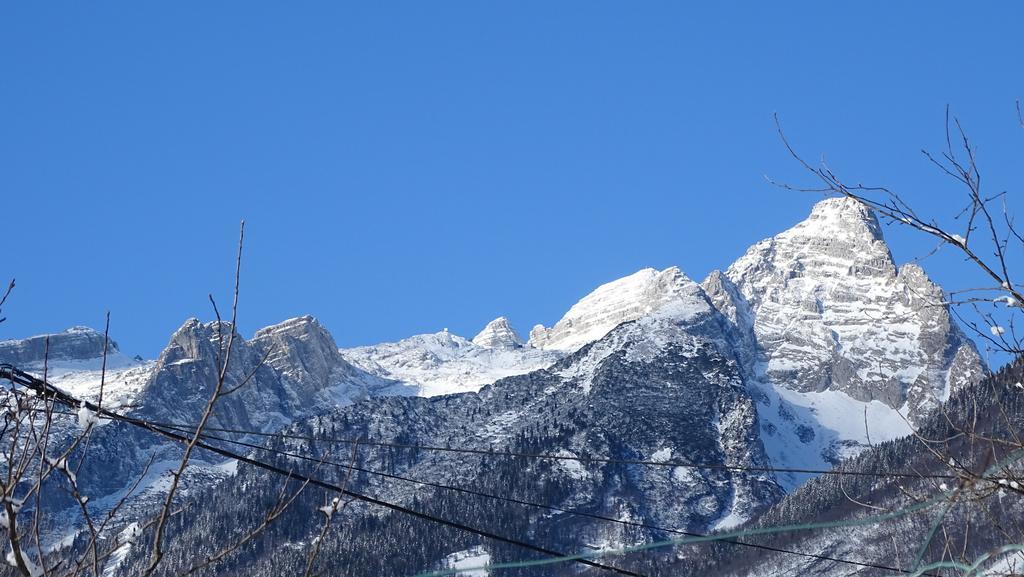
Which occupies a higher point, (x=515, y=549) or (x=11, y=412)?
(x=515, y=549)

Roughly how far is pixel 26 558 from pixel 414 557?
192987mm

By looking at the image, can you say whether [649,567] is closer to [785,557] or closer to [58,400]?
[785,557]

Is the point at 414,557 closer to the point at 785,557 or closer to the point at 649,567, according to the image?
the point at 649,567

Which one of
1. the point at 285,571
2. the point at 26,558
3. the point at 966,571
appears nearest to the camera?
the point at 26,558

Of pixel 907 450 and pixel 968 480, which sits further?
pixel 907 450

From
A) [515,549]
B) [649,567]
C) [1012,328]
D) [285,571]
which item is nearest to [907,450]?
[649,567]

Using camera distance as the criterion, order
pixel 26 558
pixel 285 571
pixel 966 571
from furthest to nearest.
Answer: pixel 285 571, pixel 966 571, pixel 26 558

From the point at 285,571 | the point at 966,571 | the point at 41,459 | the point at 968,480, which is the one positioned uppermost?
the point at 285,571

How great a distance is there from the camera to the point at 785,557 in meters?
196

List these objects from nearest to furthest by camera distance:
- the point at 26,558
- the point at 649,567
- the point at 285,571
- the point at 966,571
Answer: the point at 26,558 < the point at 966,571 < the point at 285,571 < the point at 649,567

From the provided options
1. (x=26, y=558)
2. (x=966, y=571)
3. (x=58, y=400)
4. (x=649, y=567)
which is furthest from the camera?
(x=649, y=567)

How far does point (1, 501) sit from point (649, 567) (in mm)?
196053

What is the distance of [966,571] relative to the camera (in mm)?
7719

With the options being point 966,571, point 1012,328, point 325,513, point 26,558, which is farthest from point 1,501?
point 1012,328
